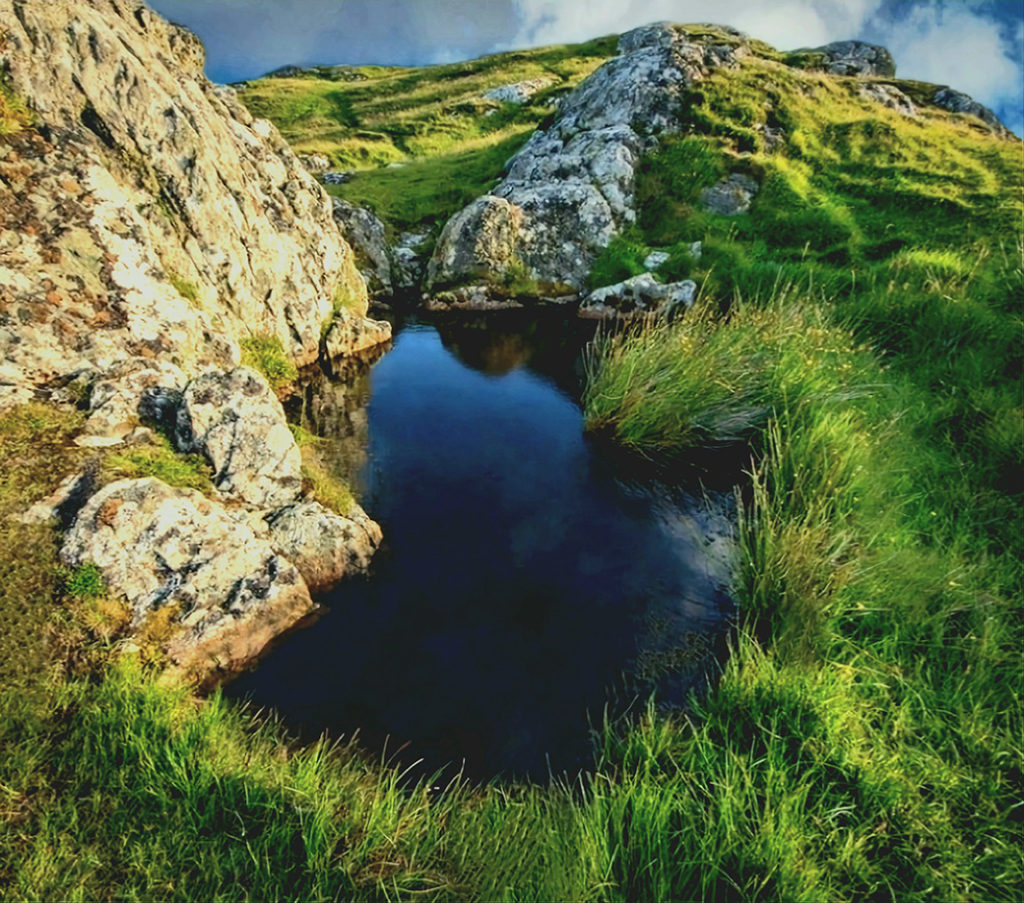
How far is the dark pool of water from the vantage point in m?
7.06

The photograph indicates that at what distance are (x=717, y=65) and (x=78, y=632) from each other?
143ft

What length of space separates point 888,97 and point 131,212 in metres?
49.8

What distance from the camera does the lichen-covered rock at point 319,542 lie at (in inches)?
357

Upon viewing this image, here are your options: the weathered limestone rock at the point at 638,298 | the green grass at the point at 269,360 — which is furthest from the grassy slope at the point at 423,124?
the green grass at the point at 269,360

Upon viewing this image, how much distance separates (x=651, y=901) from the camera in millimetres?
4781

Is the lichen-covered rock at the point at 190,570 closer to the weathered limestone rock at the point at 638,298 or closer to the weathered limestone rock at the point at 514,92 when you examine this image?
the weathered limestone rock at the point at 638,298

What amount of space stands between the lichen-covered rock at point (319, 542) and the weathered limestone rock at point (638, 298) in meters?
16.4

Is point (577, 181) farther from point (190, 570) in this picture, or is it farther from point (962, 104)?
point (962, 104)

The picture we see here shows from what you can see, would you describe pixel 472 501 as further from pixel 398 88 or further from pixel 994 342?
pixel 398 88

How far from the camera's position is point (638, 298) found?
23.6 m

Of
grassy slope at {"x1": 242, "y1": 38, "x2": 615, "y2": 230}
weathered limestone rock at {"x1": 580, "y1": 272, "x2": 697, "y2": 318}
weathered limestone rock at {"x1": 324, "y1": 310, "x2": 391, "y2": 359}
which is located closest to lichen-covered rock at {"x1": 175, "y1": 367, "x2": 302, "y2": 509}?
weathered limestone rock at {"x1": 324, "y1": 310, "x2": 391, "y2": 359}

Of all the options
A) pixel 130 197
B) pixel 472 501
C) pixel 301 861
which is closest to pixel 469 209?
pixel 130 197

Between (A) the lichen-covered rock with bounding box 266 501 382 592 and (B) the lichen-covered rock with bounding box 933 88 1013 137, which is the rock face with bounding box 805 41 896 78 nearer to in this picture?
(B) the lichen-covered rock with bounding box 933 88 1013 137

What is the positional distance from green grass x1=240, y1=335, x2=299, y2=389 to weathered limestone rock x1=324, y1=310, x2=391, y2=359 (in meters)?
2.72
